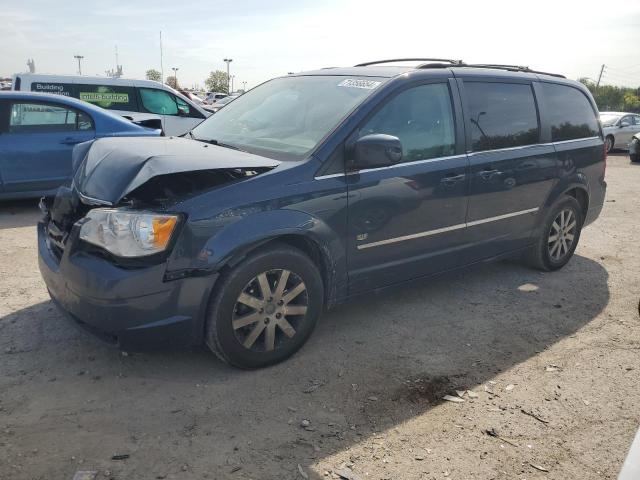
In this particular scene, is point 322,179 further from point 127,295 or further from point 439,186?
point 127,295

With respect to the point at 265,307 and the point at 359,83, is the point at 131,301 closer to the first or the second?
the point at 265,307

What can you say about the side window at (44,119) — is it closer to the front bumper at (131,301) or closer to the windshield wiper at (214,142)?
the windshield wiper at (214,142)

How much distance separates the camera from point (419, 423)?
9.22ft

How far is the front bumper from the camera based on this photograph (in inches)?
108

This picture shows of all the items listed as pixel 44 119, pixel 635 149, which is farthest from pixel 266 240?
pixel 635 149

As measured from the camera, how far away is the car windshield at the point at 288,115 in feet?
11.5

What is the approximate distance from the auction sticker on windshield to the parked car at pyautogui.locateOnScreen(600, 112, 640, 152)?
1594 centimetres

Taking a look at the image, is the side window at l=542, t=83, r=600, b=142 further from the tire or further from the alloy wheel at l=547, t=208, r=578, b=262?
the alloy wheel at l=547, t=208, r=578, b=262

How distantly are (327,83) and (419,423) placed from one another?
2.43m

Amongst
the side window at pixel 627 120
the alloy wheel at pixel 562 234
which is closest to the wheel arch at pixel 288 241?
the alloy wheel at pixel 562 234

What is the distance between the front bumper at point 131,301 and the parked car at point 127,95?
681 centimetres

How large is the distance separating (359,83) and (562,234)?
271cm

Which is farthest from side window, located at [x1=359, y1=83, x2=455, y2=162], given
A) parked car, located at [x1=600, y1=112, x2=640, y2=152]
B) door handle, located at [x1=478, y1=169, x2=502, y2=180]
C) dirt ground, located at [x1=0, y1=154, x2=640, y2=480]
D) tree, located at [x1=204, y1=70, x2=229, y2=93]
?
tree, located at [x1=204, y1=70, x2=229, y2=93]

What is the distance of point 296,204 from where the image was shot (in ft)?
10.3
